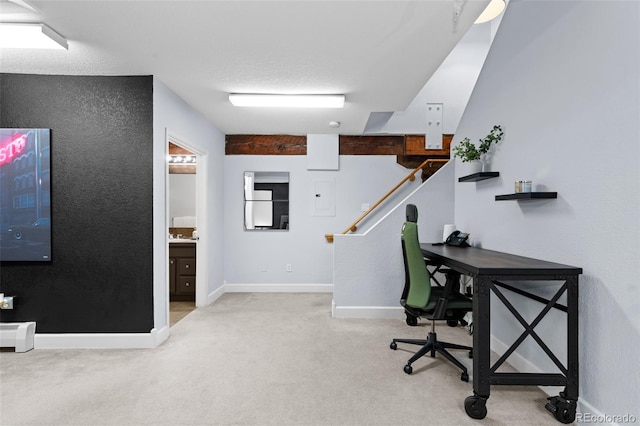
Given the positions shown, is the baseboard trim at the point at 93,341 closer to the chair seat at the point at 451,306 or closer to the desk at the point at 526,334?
the chair seat at the point at 451,306

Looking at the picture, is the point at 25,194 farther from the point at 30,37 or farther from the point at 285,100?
the point at 285,100

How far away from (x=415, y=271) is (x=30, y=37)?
3.23 m

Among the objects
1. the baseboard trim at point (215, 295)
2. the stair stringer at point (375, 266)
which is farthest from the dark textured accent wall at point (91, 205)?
the stair stringer at point (375, 266)

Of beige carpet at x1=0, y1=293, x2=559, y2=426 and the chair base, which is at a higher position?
the chair base

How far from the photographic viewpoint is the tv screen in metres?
3.09

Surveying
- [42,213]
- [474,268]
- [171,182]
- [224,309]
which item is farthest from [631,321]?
[171,182]

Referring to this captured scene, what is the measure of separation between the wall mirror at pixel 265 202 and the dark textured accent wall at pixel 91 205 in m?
2.39

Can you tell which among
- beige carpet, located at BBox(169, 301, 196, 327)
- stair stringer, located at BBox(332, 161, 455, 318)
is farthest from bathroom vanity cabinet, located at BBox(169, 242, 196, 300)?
stair stringer, located at BBox(332, 161, 455, 318)

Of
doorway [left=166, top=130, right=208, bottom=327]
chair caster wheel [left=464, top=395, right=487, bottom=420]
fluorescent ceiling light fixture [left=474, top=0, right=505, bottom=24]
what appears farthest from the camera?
doorway [left=166, top=130, right=208, bottom=327]

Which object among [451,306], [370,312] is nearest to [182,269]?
[370,312]

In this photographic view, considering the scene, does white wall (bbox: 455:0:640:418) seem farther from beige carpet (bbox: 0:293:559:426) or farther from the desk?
beige carpet (bbox: 0:293:559:426)

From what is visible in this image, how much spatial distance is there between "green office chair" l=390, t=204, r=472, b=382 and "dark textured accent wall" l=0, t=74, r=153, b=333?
231cm

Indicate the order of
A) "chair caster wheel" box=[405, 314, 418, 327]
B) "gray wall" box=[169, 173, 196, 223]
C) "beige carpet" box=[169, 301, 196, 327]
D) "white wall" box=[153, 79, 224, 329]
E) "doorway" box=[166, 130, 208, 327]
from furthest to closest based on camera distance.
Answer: "gray wall" box=[169, 173, 196, 223], "doorway" box=[166, 130, 208, 327], "beige carpet" box=[169, 301, 196, 327], "chair caster wheel" box=[405, 314, 418, 327], "white wall" box=[153, 79, 224, 329]

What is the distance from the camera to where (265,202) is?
218 inches
